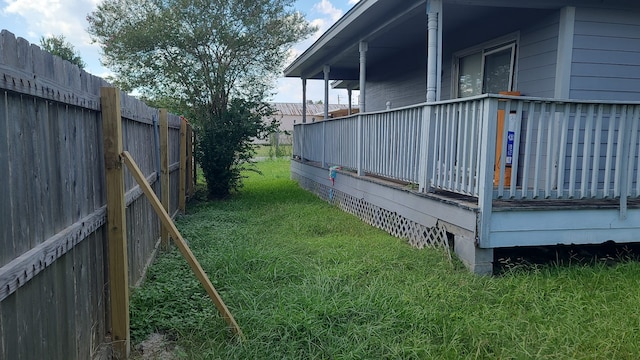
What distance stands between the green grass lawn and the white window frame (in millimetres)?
3022

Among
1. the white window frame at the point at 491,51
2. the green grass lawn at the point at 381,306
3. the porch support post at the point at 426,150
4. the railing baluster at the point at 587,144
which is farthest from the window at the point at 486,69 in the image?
the green grass lawn at the point at 381,306

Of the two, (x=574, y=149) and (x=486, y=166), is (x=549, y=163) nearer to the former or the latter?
(x=574, y=149)

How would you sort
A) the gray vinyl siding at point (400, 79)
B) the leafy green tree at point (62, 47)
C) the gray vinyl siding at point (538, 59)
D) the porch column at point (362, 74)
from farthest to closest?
the leafy green tree at point (62, 47) < the gray vinyl siding at point (400, 79) < the porch column at point (362, 74) < the gray vinyl siding at point (538, 59)

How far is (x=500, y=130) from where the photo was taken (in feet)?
18.7

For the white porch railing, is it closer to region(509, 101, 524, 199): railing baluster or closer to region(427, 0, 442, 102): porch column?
region(509, 101, 524, 199): railing baluster

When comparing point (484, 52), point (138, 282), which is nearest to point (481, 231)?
point (138, 282)

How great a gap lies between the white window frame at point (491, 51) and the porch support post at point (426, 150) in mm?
2110

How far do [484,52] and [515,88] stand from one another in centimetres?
96

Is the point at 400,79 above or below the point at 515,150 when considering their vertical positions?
above

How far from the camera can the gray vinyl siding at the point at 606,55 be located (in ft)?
17.7

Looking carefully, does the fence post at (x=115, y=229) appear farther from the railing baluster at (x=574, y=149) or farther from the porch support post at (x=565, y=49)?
the porch support post at (x=565, y=49)

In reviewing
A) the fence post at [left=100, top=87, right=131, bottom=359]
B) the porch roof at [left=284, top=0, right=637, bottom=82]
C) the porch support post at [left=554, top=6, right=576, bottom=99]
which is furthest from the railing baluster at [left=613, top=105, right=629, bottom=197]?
the fence post at [left=100, top=87, right=131, bottom=359]

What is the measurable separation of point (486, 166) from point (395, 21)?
339 centimetres

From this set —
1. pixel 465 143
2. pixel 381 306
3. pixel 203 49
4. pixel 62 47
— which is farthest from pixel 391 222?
pixel 62 47
